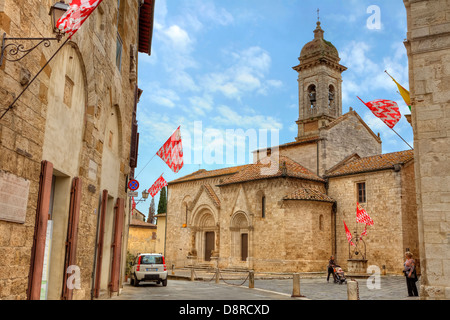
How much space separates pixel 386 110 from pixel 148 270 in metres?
11.5

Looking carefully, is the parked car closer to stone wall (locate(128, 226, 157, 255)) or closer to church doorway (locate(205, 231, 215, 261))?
church doorway (locate(205, 231, 215, 261))

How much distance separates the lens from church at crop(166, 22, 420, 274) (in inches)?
1017

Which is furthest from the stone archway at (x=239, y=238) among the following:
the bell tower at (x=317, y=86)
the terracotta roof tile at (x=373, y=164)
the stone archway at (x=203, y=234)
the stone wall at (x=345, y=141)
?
the bell tower at (x=317, y=86)

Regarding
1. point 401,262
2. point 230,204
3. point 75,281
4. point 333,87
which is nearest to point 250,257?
point 230,204

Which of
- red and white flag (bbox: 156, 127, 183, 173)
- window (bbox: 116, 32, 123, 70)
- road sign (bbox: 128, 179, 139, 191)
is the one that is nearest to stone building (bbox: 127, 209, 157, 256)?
red and white flag (bbox: 156, 127, 183, 173)

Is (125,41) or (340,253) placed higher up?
(125,41)

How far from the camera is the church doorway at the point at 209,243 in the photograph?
3478 cm

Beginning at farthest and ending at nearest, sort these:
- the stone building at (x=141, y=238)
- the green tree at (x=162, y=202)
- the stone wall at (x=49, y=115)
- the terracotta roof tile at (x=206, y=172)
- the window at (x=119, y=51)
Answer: the green tree at (x=162, y=202) → the stone building at (x=141, y=238) → the terracotta roof tile at (x=206, y=172) → the window at (x=119, y=51) → the stone wall at (x=49, y=115)

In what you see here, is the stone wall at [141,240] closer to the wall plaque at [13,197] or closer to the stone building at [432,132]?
the stone building at [432,132]

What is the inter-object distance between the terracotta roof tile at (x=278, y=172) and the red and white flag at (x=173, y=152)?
1215 centimetres

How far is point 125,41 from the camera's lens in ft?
44.4

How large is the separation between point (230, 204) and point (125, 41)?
19.8m

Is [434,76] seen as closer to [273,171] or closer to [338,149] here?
[273,171]

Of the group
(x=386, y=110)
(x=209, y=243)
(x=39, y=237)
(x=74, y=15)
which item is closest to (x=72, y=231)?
(x=39, y=237)
